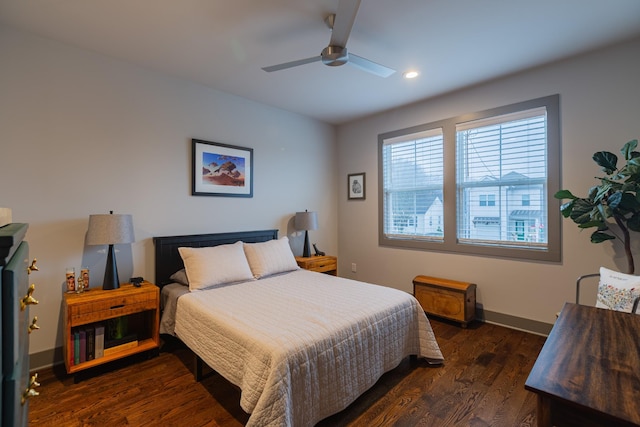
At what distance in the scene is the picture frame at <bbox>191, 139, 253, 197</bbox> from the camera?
10.7ft

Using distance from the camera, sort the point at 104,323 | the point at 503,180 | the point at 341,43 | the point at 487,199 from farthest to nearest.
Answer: the point at 487,199 → the point at 503,180 → the point at 104,323 → the point at 341,43

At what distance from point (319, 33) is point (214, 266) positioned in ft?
7.26

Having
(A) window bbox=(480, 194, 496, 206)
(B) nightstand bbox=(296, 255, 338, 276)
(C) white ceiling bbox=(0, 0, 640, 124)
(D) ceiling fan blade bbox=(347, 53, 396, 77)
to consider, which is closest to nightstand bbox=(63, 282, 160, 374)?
(B) nightstand bbox=(296, 255, 338, 276)

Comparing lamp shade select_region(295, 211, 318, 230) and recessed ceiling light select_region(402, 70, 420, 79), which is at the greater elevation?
recessed ceiling light select_region(402, 70, 420, 79)

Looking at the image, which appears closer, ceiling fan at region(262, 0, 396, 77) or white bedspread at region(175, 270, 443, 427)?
white bedspread at region(175, 270, 443, 427)

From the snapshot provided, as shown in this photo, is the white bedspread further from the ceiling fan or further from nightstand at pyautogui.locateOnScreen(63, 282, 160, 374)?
the ceiling fan

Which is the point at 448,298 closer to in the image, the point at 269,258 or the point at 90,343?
the point at 269,258

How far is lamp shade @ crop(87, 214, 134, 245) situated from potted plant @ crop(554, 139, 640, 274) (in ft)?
12.3

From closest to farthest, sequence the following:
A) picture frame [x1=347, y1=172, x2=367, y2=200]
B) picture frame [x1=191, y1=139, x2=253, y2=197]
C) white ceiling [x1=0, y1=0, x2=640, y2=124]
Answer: white ceiling [x1=0, y1=0, x2=640, y2=124], picture frame [x1=191, y1=139, x2=253, y2=197], picture frame [x1=347, y1=172, x2=367, y2=200]

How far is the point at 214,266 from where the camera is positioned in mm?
2789

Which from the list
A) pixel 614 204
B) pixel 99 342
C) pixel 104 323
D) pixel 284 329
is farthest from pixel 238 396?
pixel 614 204

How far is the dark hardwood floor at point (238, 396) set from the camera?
1.87 m

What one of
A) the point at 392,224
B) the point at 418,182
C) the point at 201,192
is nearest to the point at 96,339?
the point at 201,192

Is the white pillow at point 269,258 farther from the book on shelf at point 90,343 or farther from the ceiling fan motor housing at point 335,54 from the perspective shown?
the ceiling fan motor housing at point 335,54
